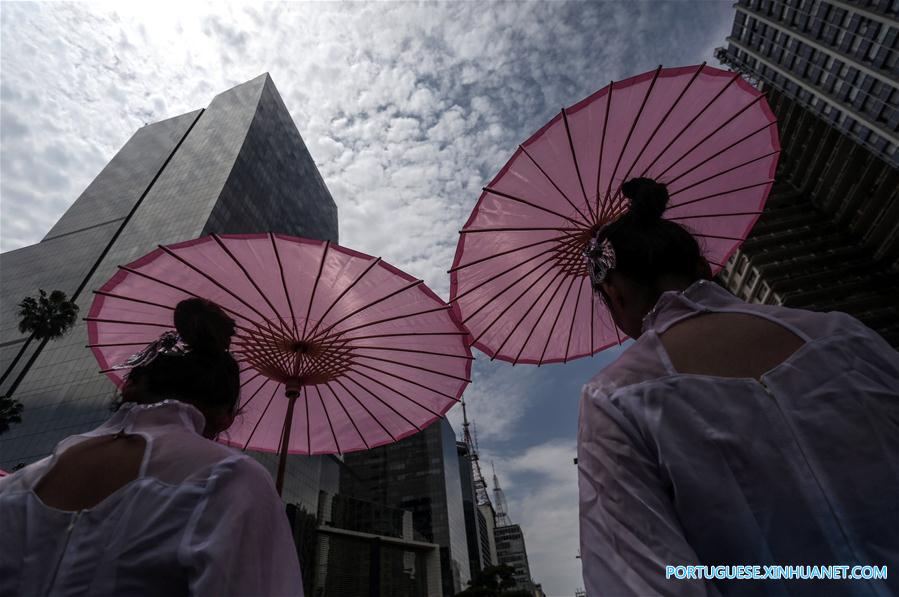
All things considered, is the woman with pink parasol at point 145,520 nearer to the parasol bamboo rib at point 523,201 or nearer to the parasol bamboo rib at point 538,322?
the parasol bamboo rib at point 523,201

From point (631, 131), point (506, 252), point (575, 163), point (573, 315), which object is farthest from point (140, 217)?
point (631, 131)

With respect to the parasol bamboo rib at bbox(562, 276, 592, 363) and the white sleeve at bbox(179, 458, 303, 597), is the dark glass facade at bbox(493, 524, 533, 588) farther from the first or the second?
the white sleeve at bbox(179, 458, 303, 597)

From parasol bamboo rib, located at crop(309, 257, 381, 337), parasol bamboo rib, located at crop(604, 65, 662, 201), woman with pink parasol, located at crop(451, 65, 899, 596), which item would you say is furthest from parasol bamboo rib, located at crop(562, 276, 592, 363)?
woman with pink parasol, located at crop(451, 65, 899, 596)

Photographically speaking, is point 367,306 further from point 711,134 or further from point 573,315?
point 711,134

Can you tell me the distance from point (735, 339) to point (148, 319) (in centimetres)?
582

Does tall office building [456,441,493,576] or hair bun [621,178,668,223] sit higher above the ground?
tall office building [456,441,493,576]

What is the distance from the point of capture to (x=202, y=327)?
7.50ft

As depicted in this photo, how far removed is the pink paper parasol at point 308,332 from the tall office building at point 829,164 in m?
44.7

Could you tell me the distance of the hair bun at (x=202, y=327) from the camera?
7.43 ft

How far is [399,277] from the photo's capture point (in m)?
5.06

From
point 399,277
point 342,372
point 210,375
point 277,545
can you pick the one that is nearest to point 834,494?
point 277,545

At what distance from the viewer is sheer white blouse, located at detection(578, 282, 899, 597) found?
950mm

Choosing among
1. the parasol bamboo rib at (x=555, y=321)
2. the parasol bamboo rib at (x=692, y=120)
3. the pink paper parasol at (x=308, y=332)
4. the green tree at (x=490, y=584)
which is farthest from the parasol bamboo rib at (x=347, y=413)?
the green tree at (x=490, y=584)

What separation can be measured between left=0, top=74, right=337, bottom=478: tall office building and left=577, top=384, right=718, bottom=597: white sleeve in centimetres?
4112
